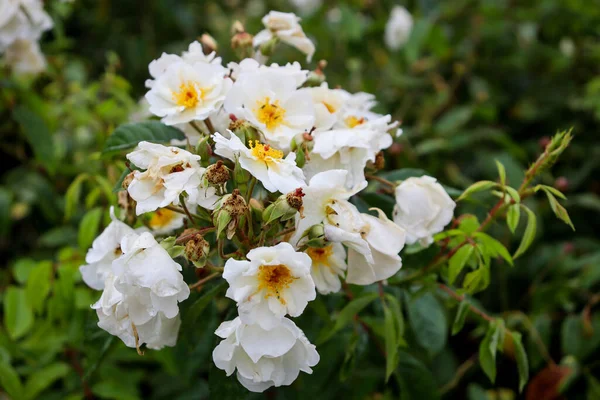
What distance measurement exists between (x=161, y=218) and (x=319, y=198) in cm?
34

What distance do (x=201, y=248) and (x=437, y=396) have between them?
0.75 metres

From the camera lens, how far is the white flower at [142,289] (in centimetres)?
80

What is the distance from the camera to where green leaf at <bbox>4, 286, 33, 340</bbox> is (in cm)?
135

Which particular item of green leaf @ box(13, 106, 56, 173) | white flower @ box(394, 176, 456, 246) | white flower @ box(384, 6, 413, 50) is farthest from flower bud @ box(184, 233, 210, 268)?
white flower @ box(384, 6, 413, 50)

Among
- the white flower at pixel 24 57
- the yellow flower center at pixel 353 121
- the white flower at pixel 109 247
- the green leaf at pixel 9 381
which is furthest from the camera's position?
the white flower at pixel 24 57

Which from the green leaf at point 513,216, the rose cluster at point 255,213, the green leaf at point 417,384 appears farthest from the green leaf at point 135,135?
the green leaf at point 417,384

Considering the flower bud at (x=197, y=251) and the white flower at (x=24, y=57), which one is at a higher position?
the flower bud at (x=197, y=251)

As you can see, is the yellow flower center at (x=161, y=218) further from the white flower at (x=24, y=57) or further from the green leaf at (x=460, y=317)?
the white flower at (x=24, y=57)

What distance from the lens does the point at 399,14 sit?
2.27 m

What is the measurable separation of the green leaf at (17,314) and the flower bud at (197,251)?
0.69 metres

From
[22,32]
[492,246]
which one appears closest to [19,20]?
[22,32]

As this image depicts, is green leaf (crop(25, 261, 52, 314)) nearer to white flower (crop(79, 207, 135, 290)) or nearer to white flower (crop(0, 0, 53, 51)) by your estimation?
white flower (crop(79, 207, 135, 290))

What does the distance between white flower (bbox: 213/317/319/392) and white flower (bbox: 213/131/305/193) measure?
191mm

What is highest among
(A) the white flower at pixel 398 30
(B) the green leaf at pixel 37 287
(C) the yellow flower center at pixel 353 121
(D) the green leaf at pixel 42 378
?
(C) the yellow flower center at pixel 353 121
